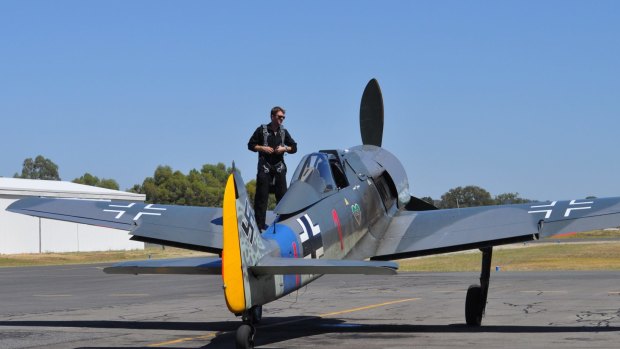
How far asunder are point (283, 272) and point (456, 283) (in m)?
16.8

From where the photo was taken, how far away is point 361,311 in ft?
60.5

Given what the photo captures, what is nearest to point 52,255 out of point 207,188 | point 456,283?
point 456,283

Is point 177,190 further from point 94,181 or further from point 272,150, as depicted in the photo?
point 272,150

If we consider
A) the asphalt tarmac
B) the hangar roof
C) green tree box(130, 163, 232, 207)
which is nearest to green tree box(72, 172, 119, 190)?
green tree box(130, 163, 232, 207)

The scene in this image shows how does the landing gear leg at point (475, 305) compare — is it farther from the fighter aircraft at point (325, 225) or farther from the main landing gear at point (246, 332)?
the main landing gear at point (246, 332)

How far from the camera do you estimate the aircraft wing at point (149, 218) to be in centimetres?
1484

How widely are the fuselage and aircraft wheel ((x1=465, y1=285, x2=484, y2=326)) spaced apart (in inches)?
70.6

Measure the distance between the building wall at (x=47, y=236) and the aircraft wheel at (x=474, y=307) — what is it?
58.4 metres

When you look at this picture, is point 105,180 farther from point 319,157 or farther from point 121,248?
point 319,157

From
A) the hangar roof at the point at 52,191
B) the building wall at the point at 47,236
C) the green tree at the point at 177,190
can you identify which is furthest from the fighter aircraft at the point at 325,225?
the green tree at the point at 177,190

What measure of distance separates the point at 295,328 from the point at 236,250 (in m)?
5.01

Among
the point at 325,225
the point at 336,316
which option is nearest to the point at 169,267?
the point at 325,225

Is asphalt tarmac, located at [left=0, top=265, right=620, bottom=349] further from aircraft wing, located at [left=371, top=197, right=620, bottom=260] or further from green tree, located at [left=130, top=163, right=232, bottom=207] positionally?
green tree, located at [left=130, top=163, right=232, bottom=207]

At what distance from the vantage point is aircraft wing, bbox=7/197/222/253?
1484 centimetres
